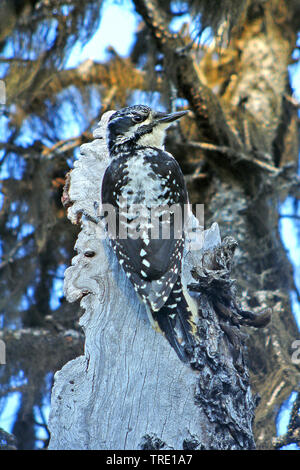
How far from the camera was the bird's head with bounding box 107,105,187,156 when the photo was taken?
2.98m

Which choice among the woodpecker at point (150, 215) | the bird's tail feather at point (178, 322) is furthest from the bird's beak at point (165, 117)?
the bird's tail feather at point (178, 322)

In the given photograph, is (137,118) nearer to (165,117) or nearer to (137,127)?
(137,127)

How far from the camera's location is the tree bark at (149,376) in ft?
6.86

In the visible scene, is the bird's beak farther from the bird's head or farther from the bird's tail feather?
the bird's tail feather

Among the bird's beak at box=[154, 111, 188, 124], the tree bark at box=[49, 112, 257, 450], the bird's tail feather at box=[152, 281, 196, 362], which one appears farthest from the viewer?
the bird's beak at box=[154, 111, 188, 124]

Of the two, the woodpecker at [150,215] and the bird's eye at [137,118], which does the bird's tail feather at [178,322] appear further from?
the bird's eye at [137,118]

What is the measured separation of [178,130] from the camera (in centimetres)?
434

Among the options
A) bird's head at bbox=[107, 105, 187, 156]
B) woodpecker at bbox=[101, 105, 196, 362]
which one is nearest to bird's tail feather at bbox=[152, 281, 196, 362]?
woodpecker at bbox=[101, 105, 196, 362]

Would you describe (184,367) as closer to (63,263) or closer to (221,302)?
(221,302)

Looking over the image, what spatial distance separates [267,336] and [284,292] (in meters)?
0.56

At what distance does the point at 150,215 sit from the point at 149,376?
76 centimetres

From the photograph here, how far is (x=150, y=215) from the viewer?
8.30ft

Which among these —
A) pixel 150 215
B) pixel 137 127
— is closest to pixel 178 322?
pixel 150 215

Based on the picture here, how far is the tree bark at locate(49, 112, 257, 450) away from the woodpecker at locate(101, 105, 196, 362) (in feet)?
0.35
